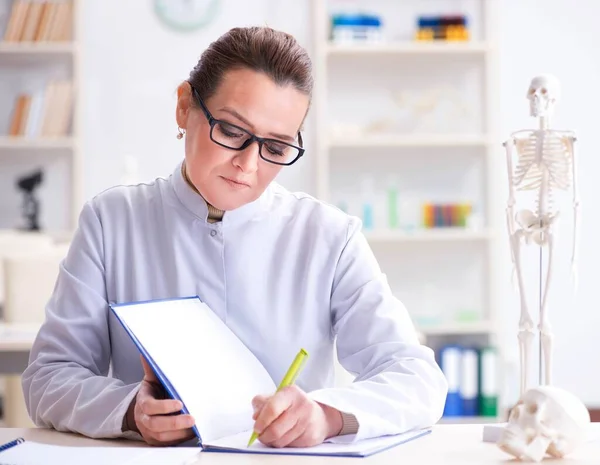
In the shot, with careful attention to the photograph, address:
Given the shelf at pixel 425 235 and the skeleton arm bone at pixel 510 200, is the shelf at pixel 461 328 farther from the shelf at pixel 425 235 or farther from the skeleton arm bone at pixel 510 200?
the skeleton arm bone at pixel 510 200

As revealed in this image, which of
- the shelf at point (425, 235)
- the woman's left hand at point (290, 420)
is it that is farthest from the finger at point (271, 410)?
the shelf at point (425, 235)

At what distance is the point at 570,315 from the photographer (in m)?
4.92

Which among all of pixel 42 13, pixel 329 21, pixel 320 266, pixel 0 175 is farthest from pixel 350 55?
pixel 320 266

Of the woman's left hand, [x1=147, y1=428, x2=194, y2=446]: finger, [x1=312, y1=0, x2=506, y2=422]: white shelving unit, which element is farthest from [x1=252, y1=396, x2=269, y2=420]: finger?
[x1=312, y1=0, x2=506, y2=422]: white shelving unit

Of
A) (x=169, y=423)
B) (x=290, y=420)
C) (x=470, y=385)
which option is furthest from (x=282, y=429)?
(x=470, y=385)

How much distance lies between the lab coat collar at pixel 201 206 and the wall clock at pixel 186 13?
11.5 ft

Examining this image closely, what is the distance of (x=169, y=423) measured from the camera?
112 cm

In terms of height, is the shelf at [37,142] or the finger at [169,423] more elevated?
the shelf at [37,142]

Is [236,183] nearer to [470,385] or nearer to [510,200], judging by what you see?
[510,200]

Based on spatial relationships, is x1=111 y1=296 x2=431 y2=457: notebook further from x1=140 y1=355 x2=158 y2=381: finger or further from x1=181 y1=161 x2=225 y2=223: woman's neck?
x1=181 y1=161 x2=225 y2=223: woman's neck

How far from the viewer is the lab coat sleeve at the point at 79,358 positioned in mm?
1239

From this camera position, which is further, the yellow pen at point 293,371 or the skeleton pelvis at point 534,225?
the skeleton pelvis at point 534,225

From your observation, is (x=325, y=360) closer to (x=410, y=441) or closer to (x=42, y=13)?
(x=410, y=441)

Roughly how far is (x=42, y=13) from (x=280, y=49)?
3663 millimetres
